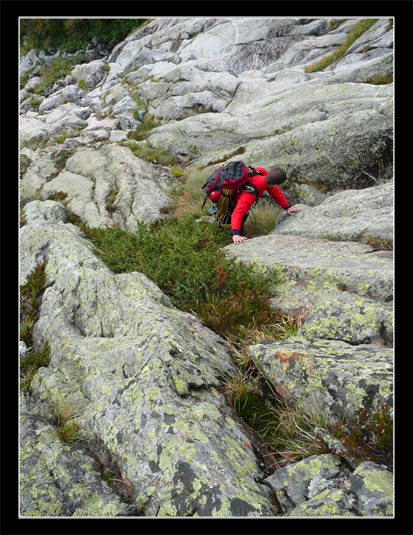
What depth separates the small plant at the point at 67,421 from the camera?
3.31 m

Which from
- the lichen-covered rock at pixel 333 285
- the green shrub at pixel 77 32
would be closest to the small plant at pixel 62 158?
the lichen-covered rock at pixel 333 285

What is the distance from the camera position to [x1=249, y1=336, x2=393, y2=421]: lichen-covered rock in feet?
10.3

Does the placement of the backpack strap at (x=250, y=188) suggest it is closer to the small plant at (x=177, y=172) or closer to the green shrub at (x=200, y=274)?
the green shrub at (x=200, y=274)

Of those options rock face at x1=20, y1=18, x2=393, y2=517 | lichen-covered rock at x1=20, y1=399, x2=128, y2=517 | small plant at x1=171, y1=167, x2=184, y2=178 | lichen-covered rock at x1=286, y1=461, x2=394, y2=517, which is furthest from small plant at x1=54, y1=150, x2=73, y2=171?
lichen-covered rock at x1=286, y1=461, x2=394, y2=517

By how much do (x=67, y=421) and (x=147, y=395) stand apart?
1.04 meters

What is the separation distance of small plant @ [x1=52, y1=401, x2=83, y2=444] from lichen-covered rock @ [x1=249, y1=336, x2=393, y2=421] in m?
2.30

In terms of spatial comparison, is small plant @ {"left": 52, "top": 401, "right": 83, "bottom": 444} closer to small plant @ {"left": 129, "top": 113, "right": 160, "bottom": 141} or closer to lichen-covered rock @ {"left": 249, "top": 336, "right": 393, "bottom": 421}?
lichen-covered rock @ {"left": 249, "top": 336, "right": 393, "bottom": 421}

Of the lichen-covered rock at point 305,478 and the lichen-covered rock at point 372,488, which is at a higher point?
the lichen-covered rock at point 372,488

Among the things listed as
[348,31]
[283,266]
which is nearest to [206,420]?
[283,266]

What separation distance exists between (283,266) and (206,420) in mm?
3838

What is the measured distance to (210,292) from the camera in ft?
20.0

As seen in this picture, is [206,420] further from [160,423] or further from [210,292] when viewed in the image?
[210,292]

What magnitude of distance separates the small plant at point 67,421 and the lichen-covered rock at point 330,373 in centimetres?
230

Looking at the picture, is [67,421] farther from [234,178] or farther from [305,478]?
[234,178]
